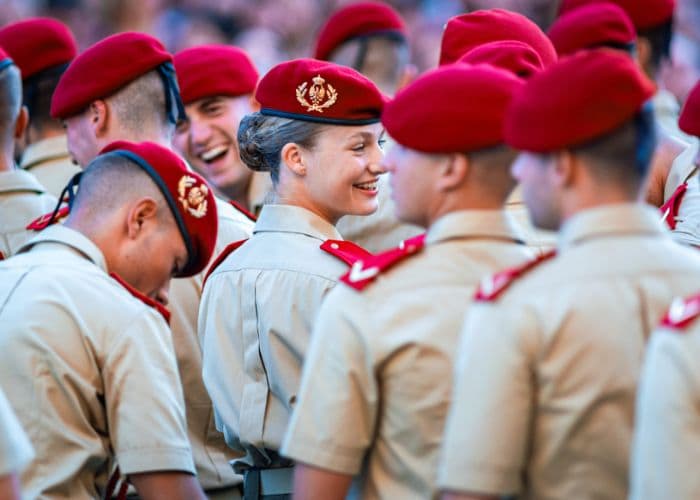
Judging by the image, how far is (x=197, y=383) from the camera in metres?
4.70

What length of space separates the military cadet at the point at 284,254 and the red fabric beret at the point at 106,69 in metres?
0.91

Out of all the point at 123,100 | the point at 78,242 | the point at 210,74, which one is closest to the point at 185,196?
the point at 78,242

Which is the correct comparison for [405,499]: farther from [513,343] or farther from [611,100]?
[611,100]

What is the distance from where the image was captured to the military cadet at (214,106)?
5.91 metres

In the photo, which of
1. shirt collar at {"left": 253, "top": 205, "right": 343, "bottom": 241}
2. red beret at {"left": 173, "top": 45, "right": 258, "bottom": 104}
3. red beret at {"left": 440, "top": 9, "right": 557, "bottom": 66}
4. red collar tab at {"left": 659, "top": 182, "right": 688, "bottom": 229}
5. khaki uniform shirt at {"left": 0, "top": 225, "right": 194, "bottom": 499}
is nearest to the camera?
khaki uniform shirt at {"left": 0, "top": 225, "right": 194, "bottom": 499}

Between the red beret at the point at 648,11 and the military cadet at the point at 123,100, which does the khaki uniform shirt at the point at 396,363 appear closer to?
the military cadet at the point at 123,100

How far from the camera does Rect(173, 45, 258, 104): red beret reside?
589 cm

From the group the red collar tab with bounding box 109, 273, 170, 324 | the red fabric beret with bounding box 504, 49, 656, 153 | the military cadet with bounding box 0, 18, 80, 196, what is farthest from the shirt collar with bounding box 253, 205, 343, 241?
the military cadet with bounding box 0, 18, 80, 196

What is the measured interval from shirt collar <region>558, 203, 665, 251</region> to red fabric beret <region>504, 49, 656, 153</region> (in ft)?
0.47

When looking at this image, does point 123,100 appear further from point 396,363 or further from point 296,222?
point 396,363

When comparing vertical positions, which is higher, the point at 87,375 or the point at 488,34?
the point at 488,34

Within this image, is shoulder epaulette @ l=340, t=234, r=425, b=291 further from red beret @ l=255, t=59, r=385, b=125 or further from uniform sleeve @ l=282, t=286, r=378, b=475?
red beret @ l=255, t=59, r=385, b=125

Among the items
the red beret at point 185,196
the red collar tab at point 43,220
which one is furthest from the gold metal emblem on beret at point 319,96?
the red collar tab at point 43,220

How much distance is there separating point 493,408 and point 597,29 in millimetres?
2608
